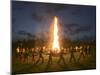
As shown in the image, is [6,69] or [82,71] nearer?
[6,69]

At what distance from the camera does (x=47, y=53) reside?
8.11 ft

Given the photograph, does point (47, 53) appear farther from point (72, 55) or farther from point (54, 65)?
point (72, 55)

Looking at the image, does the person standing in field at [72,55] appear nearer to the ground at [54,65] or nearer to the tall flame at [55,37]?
the ground at [54,65]

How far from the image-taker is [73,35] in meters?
2.55

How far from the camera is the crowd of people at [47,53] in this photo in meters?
2.39

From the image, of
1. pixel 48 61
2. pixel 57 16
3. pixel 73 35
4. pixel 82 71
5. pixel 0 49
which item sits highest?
pixel 57 16

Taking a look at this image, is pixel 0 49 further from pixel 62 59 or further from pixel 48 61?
pixel 62 59

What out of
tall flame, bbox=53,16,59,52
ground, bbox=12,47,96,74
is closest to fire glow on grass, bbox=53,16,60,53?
tall flame, bbox=53,16,59,52

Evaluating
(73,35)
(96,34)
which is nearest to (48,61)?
(73,35)

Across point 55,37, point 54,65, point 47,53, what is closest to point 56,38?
point 55,37

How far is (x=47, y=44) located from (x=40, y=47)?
0.11 metres

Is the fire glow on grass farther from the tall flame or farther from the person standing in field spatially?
the person standing in field

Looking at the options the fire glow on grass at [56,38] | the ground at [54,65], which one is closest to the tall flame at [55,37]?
the fire glow on grass at [56,38]

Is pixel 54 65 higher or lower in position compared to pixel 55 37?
lower
